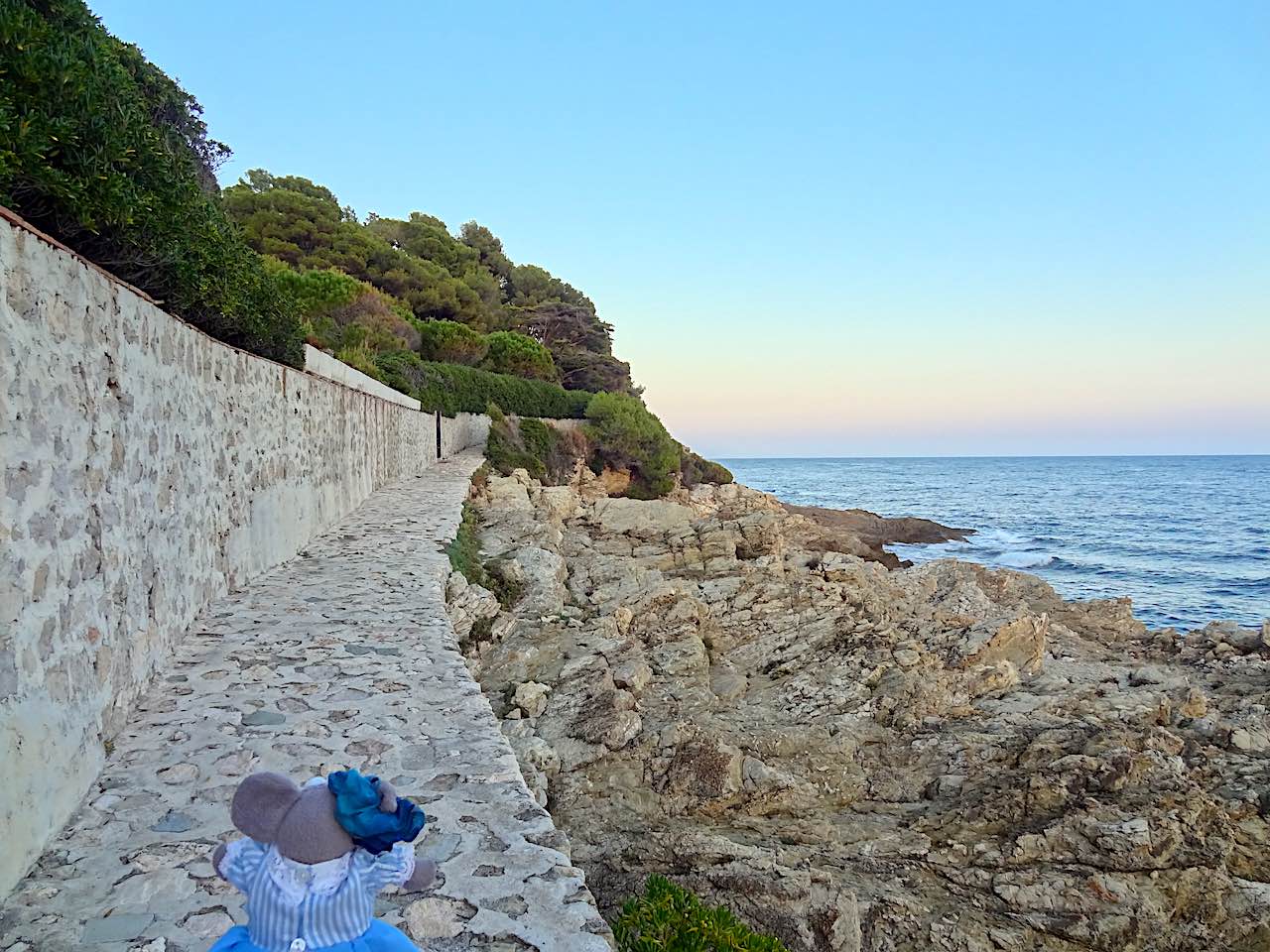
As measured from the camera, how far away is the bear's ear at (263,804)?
178 cm

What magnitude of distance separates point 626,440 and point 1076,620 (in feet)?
66.8

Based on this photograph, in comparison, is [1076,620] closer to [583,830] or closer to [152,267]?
[583,830]

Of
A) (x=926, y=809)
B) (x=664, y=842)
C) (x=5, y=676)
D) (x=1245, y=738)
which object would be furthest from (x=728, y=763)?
(x=1245, y=738)

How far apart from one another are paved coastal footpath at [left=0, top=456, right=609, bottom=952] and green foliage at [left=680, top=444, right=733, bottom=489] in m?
30.9

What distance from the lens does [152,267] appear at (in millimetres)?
5223

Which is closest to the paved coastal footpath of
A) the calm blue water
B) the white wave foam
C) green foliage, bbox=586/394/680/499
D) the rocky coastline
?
the rocky coastline

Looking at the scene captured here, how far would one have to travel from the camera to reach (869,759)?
7023 millimetres

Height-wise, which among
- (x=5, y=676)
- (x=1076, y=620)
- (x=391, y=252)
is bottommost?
(x=1076, y=620)

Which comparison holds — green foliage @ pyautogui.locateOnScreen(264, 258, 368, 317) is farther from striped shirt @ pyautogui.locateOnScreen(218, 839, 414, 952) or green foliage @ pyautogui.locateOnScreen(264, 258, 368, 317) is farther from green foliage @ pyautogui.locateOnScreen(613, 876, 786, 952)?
striped shirt @ pyautogui.locateOnScreen(218, 839, 414, 952)

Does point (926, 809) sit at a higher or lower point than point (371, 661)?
lower

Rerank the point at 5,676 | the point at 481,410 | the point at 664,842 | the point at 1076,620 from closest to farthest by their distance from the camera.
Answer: the point at 5,676 → the point at 664,842 → the point at 1076,620 → the point at 481,410

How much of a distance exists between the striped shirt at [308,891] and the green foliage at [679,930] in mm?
1894

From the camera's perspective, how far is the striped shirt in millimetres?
1785

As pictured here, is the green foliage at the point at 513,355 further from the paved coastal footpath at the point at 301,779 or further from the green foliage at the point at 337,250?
the paved coastal footpath at the point at 301,779
